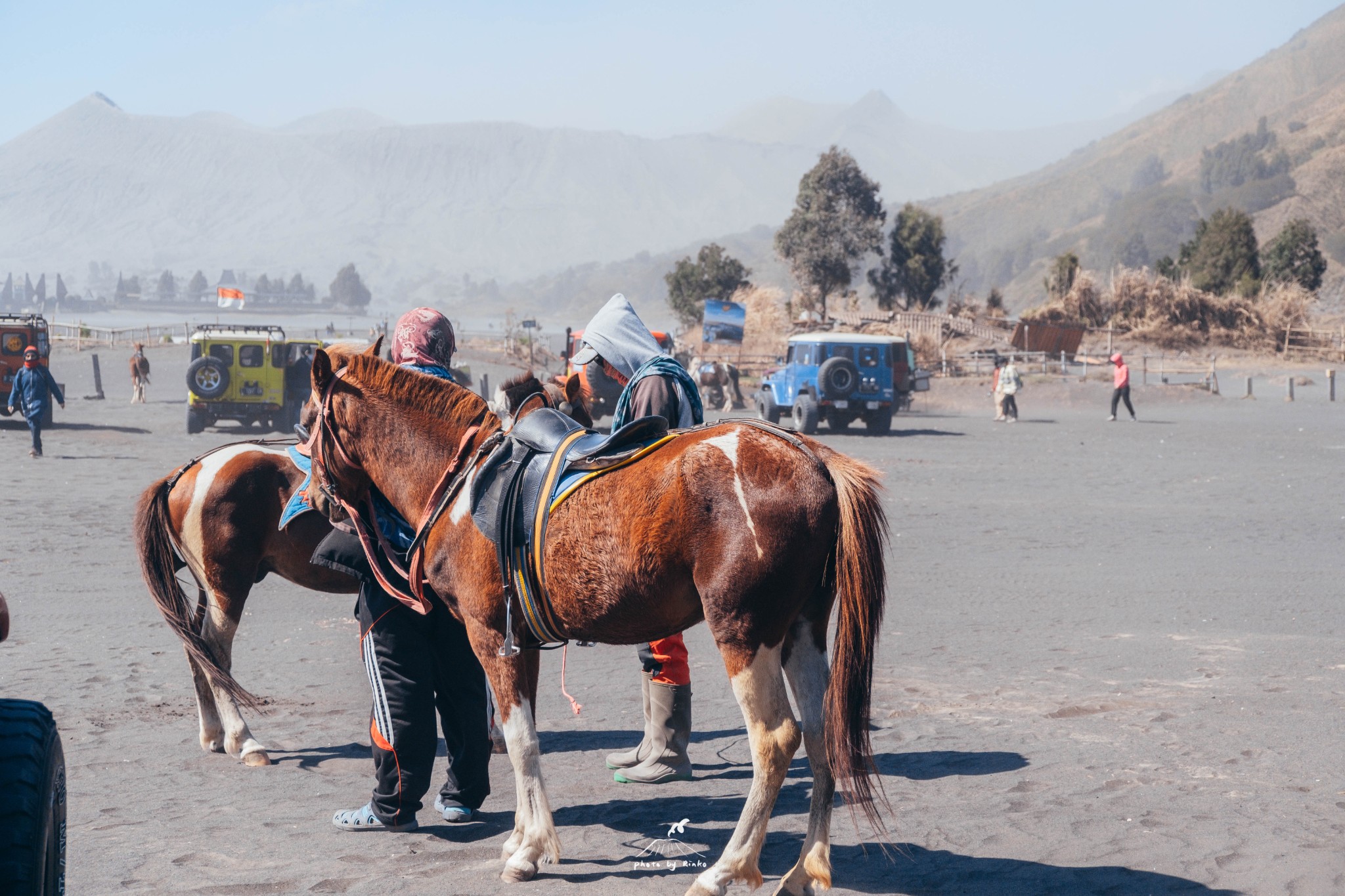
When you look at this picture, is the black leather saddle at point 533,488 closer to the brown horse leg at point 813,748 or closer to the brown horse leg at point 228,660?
the brown horse leg at point 813,748

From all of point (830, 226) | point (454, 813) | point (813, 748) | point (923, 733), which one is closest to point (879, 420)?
point (923, 733)

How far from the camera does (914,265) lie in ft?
197

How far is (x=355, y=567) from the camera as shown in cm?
444

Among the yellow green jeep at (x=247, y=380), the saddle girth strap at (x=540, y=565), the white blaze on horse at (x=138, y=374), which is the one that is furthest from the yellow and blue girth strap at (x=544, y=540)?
the white blaze on horse at (x=138, y=374)

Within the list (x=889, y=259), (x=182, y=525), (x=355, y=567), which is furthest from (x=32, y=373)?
(x=889, y=259)

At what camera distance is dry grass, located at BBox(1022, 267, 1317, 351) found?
47.1m

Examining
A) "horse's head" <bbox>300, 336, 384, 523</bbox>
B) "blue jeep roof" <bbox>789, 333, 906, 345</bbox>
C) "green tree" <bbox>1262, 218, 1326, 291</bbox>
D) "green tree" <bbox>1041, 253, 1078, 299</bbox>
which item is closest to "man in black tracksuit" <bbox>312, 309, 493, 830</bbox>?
"horse's head" <bbox>300, 336, 384, 523</bbox>

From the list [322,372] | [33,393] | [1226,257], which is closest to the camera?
[322,372]

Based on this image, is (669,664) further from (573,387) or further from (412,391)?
(412,391)

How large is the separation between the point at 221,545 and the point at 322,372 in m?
1.49

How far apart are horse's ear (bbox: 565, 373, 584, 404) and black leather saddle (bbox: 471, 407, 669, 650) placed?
970mm

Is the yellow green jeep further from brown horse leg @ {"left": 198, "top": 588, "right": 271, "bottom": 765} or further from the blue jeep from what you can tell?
brown horse leg @ {"left": 198, "top": 588, "right": 271, "bottom": 765}

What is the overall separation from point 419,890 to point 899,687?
330cm

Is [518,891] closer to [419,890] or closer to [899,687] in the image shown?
[419,890]
